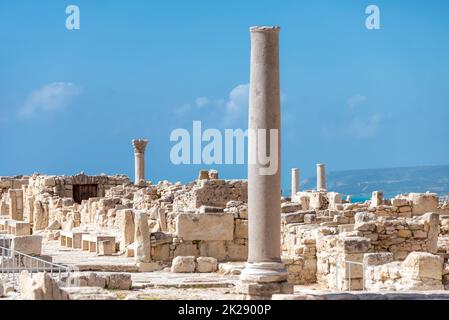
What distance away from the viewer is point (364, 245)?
17266 mm

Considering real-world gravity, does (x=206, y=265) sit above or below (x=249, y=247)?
below

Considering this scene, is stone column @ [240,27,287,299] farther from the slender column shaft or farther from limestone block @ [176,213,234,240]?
limestone block @ [176,213,234,240]

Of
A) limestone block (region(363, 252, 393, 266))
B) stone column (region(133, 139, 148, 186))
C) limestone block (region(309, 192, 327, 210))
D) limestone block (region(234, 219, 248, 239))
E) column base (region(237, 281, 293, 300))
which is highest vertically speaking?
stone column (region(133, 139, 148, 186))

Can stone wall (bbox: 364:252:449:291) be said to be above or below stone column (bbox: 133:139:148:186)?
below

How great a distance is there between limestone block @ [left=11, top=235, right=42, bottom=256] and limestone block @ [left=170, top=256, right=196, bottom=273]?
2.46m

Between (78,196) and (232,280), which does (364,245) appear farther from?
(78,196)

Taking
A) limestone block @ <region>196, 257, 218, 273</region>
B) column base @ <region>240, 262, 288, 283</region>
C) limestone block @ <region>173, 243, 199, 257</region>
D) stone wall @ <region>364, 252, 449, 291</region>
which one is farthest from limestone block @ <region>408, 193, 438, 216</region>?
column base @ <region>240, 262, 288, 283</region>

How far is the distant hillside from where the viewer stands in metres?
→ 92.0

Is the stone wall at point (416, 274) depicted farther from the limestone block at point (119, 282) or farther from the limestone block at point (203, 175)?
the limestone block at point (203, 175)

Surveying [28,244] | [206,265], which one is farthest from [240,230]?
[28,244]

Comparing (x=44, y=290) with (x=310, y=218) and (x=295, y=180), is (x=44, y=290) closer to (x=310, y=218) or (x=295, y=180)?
(x=310, y=218)

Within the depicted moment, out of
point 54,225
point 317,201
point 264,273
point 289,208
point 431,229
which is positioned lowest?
point 264,273

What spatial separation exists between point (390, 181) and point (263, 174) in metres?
91.6

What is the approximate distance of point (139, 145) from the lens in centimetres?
4216
